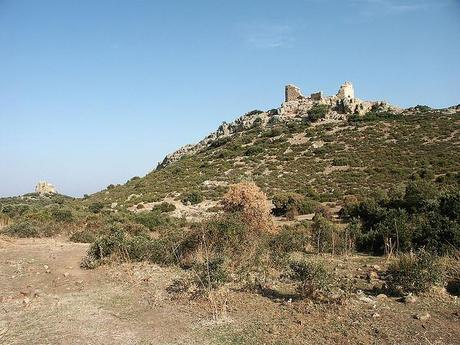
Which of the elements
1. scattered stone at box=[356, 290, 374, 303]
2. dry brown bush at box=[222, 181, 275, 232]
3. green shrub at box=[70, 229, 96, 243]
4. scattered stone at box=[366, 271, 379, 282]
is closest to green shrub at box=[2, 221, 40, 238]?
green shrub at box=[70, 229, 96, 243]

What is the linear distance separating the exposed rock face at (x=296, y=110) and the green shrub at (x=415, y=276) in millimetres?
54385

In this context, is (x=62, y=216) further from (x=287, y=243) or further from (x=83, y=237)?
(x=287, y=243)

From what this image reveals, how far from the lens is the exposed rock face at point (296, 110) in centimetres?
6347

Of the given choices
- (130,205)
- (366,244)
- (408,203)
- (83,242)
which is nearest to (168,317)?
(366,244)

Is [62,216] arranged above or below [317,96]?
below

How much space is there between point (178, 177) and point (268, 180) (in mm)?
12115

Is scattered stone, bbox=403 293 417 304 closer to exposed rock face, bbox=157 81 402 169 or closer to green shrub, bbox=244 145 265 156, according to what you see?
green shrub, bbox=244 145 265 156

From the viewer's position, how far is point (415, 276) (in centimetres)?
750

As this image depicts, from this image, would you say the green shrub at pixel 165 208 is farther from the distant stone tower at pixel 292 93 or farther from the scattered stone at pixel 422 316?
the distant stone tower at pixel 292 93

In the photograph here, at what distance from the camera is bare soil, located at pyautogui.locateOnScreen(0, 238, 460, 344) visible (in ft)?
19.4

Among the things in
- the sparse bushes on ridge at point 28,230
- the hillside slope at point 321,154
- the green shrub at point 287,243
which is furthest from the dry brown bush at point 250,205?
the hillside slope at point 321,154

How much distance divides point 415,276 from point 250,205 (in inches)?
341

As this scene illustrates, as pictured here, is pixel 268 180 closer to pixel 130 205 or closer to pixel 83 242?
pixel 130 205

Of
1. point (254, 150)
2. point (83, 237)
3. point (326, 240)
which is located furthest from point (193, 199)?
point (326, 240)
